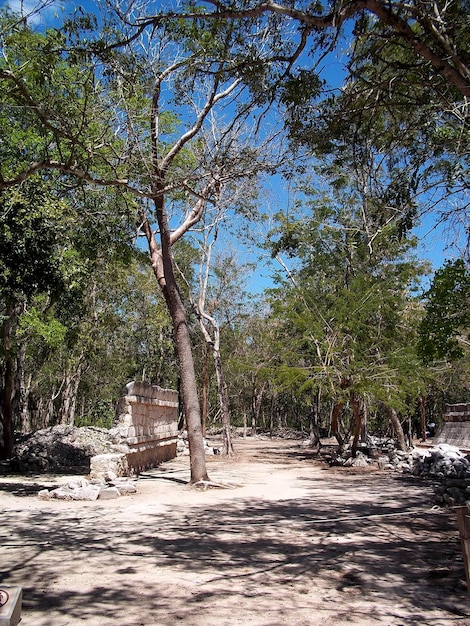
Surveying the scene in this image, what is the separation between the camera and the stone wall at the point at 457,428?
52.2 feet

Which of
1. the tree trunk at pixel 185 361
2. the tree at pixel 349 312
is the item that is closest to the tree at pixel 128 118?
the tree trunk at pixel 185 361

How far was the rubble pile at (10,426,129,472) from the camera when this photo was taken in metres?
14.8

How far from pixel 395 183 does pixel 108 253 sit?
7341 millimetres

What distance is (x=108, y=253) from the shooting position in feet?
41.8

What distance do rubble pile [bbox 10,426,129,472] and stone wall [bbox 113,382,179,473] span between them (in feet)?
3.61

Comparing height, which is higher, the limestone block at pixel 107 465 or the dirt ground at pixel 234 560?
the limestone block at pixel 107 465

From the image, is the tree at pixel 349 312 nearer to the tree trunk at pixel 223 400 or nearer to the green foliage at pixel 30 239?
the tree trunk at pixel 223 400

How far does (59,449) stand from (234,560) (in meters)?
13.1

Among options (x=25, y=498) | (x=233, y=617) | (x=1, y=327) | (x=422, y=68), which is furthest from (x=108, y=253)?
(x=233, y=617)

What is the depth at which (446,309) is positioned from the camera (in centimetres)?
829

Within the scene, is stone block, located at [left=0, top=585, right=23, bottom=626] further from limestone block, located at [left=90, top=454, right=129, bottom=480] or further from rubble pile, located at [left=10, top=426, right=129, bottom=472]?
rubble pile, located at [left=10, top=426, right=129, bottom=472]

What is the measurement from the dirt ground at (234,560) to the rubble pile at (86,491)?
0.30 metres

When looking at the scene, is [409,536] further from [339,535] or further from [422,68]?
[422,68]

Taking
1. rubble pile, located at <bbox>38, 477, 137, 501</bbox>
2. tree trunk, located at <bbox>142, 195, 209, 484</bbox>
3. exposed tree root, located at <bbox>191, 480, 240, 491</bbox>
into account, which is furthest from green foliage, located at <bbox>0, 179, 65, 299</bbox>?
exposed tree root, located at <bbox>191, 480, 240, 491</bbox>
